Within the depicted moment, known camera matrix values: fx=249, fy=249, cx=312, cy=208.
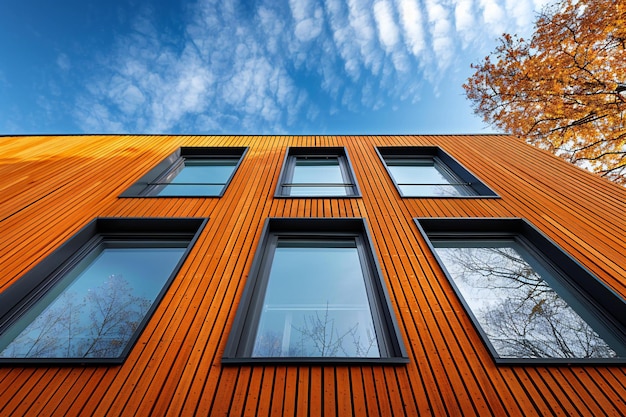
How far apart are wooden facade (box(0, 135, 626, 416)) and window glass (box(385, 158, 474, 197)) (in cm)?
41

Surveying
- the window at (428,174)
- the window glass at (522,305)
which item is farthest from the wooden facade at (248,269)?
the window glass at (522,305)

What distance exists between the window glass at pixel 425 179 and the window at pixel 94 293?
390cm

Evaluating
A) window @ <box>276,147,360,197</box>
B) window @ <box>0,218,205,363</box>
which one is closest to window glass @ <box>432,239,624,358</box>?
window @ <box>276,147,360,197</box>

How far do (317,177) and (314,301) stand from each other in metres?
3.20

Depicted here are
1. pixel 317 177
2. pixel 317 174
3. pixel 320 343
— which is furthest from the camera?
pixel 317 174

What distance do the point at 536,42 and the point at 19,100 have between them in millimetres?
21646

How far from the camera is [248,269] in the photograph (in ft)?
9.30

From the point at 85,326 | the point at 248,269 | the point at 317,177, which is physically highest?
the point at 317,177

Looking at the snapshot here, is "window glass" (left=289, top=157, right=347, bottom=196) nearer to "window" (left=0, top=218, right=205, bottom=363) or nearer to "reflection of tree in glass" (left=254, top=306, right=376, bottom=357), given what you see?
"window" (left=0, top=218, right=205, bottom=363)

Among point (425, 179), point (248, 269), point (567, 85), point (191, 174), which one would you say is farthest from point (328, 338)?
point (567, 85)

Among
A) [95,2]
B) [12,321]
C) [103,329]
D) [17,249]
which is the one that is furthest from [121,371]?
[95,2]

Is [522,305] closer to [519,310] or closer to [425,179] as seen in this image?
[519,310]

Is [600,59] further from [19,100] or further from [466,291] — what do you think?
[19,100]

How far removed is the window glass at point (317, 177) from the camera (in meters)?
4.88
